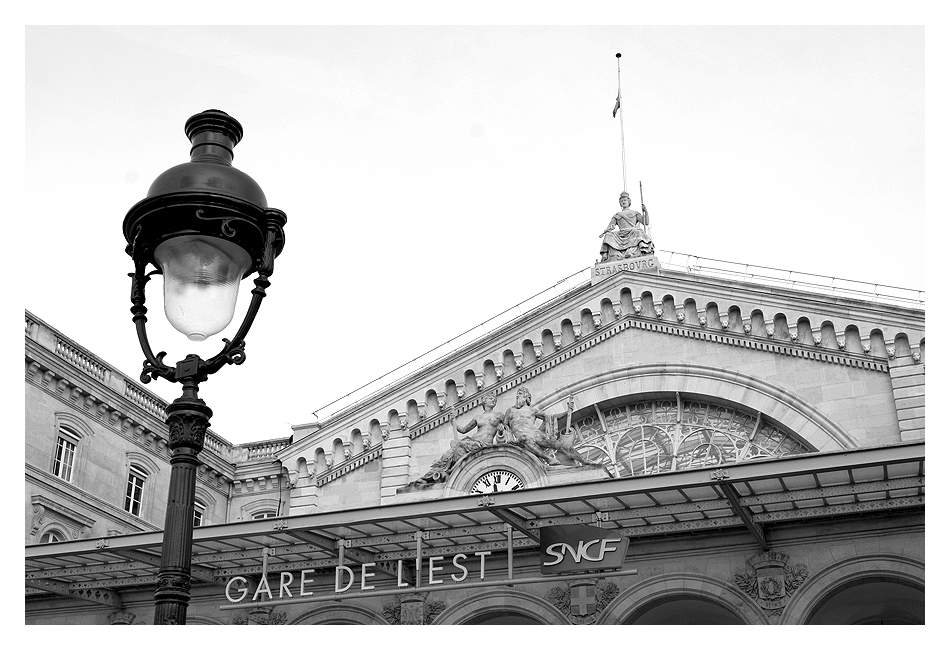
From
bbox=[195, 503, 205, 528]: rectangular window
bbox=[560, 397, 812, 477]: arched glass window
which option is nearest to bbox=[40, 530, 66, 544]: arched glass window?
bbox=[195, 503, 205, 528]: rectangular window

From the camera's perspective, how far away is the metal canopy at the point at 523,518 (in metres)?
19.4

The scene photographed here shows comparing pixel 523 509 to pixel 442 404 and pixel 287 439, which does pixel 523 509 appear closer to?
pixel 442 404

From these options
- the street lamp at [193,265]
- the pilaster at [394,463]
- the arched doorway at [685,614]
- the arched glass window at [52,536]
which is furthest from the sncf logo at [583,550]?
the arched glass window at [52,536]

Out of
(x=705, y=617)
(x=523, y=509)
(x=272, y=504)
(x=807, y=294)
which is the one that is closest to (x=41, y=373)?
(x=272, y=504)

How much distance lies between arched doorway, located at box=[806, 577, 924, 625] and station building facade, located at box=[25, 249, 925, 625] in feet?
0.28

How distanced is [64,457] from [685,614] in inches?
767

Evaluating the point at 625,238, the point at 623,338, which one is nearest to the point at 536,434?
the point at 623,338

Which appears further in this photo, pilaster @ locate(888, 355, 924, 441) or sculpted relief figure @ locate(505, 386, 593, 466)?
sculpted relief figure @ locate(505, 386, 593, 466)

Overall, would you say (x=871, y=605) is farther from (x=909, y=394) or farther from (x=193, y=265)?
(x=193, y=265)

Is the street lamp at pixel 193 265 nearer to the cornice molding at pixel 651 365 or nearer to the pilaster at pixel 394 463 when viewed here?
the cornice molding at pixel 651 365

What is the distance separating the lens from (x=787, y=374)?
2925 centimetres

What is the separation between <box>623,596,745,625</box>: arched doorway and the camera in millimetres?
24141

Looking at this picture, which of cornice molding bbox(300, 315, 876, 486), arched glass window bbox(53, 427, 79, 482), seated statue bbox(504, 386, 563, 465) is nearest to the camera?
seated statue bbox(504, 386, 563, 465)

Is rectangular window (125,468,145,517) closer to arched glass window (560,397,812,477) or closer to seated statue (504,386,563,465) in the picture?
seated statue (504,386,563,465)
